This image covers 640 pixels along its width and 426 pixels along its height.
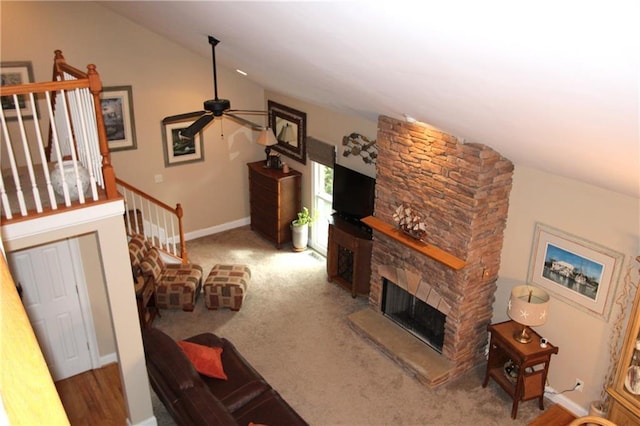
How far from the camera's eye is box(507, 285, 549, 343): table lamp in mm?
4992

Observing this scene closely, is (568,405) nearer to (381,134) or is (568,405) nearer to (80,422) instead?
(381,134)

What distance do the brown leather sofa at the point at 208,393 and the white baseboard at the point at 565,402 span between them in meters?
2.62

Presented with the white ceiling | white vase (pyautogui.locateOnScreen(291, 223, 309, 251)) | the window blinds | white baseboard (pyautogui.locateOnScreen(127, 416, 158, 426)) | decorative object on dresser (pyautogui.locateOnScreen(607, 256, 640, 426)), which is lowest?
white baseboard (pyautogui.locateOnScreen(127, 416, 158, 426))

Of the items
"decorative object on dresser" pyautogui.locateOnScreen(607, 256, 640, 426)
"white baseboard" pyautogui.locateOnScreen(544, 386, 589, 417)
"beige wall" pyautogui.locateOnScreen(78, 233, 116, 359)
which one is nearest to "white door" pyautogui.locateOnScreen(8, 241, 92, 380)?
"beige wall" pyautogui.locateOnScreen(78, 233, 116, 359)

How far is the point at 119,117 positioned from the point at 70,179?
4.11 metres

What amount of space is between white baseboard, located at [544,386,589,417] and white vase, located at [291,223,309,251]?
13.8 feet

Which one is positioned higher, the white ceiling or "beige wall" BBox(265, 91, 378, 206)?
the white ceiling

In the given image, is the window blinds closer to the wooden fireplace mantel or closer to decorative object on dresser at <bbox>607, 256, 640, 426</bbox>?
the wooden fireplace mantel

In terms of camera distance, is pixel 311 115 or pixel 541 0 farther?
pixel 311 115

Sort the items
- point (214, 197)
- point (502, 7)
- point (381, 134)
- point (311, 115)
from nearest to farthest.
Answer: point (502, 7)
point (381, 134)
point (311, 115)
point (214, 197)

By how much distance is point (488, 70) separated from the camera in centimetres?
249

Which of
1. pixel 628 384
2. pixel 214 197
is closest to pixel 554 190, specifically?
pixel 628 384

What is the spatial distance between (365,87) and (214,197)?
5.38 m

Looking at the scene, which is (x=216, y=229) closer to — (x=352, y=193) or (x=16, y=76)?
(x=352, y=193)
